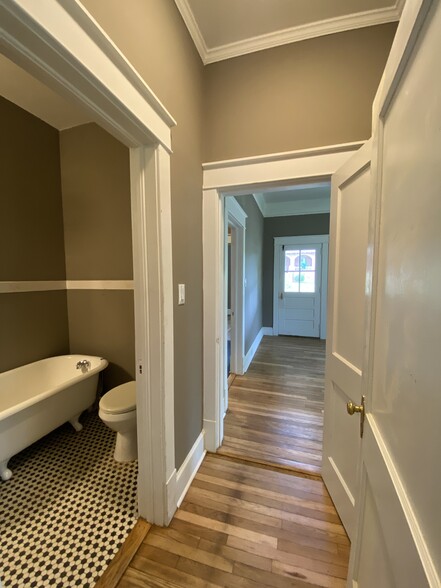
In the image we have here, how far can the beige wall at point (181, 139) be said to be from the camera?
3.38 ft

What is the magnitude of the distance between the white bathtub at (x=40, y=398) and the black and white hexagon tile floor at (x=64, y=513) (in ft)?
0.71

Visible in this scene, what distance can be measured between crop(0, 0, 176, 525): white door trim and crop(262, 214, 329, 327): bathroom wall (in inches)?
174

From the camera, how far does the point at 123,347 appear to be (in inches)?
97.8

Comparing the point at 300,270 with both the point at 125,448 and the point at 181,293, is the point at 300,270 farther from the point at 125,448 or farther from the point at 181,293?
the point at 125,448

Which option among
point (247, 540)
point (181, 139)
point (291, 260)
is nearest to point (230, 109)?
point (181, 139)

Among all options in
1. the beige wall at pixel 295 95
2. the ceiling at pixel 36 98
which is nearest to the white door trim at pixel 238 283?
the beige wall at pixel 295 95

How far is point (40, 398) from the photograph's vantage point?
1718 millimetres

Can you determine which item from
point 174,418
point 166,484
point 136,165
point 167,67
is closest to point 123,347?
point 174,418

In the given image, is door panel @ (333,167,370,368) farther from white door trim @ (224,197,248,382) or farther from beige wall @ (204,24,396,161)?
white door trim @ (224,197,248,382)

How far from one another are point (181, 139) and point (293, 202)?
13.9 feet

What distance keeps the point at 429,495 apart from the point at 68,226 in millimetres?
3114

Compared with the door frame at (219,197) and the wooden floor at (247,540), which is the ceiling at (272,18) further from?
the wooden floor at (247,540)

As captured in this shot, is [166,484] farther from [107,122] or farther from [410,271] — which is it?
[107,122]

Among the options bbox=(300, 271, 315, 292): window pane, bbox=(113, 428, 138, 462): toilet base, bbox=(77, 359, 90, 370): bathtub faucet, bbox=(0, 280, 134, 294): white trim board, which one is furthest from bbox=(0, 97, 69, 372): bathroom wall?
bbox=(300, 271, 315, 292): window pane
